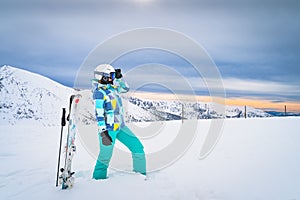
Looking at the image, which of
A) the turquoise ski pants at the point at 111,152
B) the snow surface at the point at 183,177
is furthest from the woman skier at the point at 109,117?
the snow surface at the point at 183,177

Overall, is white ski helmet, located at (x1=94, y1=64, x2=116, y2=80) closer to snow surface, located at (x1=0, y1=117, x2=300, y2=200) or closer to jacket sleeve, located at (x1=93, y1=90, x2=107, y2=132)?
jacket sleeve, located at (x1=93, y1=90, x2=107, y2=132)

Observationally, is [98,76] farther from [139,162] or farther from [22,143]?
[22,143]

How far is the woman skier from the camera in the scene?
4648mm

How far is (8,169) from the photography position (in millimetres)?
5598

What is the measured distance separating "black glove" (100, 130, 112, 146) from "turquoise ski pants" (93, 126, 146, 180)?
0.10 meters

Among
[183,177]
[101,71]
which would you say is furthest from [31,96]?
[183,177]

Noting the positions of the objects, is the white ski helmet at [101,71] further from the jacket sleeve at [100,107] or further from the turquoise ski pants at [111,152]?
the turquoise ski pants at [111,152]

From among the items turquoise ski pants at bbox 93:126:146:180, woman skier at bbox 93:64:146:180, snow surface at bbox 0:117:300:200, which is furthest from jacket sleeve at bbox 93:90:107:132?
snow surface at bbox 0:117:300:200

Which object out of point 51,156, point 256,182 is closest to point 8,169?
point 51,156

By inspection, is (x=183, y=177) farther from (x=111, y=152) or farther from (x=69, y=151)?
(x=69, y=151)

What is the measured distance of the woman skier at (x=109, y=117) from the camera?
465 cm

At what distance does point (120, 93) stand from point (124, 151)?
10.8 ft

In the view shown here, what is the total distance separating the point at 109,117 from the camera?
473 centimetres

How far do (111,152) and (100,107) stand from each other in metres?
0.90
